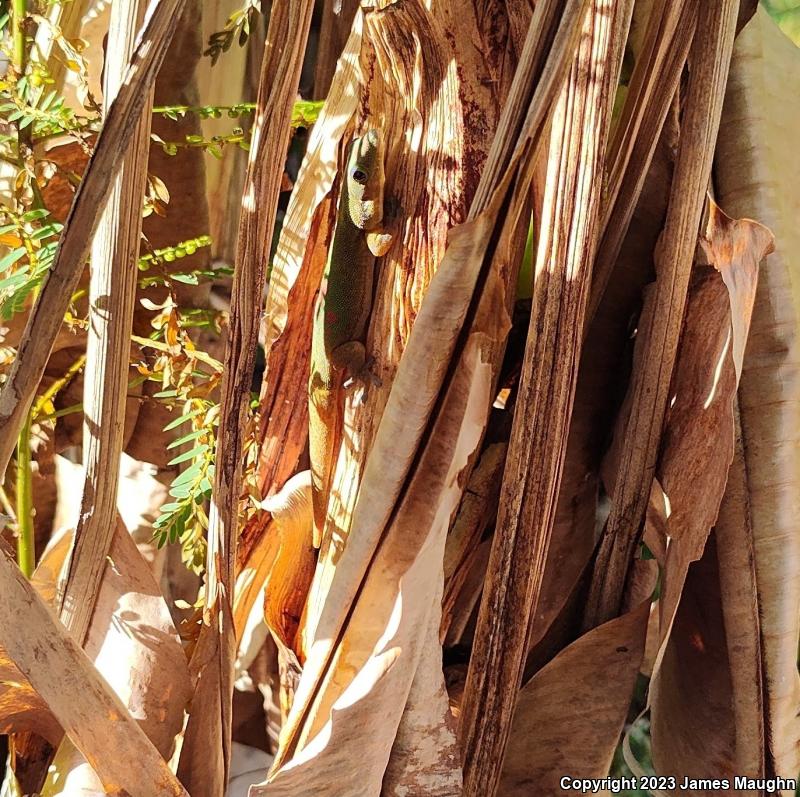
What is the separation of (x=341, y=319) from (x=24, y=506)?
0.35m

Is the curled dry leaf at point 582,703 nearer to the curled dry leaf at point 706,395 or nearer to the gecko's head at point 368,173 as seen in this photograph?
the curled dry leaf at point 706,395

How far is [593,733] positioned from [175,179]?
29.1 inches

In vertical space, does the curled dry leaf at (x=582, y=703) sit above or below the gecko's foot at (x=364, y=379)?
below

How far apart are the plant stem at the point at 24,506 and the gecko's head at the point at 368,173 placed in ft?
→ 1.25

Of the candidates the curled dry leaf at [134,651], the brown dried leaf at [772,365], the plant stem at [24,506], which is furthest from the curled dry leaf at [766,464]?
the plant stem at [24,506]

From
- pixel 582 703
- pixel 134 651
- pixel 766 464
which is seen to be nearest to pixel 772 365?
pixel 766 464

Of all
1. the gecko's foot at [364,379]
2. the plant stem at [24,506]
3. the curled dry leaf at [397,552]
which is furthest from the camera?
the plant stem at [24,506]

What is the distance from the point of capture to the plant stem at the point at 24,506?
748 mm

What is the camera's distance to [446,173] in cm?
59

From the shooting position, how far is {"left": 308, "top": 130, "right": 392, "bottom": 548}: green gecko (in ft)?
2.08

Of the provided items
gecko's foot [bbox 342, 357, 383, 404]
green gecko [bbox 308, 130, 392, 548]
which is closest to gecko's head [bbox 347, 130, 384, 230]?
green gecko [bbox 308, 130, 392, 548]

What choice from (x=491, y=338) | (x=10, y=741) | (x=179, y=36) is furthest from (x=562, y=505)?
(x=179, y=36)

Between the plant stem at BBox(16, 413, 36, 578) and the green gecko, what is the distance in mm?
293

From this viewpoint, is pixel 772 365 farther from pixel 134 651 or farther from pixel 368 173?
pixel 134 651
